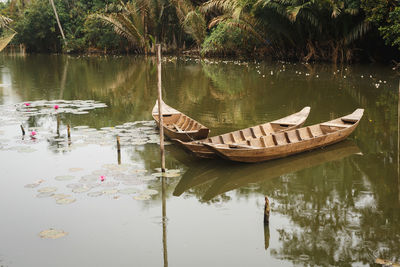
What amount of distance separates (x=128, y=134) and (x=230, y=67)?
49.0 feet

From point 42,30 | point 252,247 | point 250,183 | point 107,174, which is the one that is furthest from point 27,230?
point 42,30

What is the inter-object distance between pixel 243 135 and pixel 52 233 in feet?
13.3

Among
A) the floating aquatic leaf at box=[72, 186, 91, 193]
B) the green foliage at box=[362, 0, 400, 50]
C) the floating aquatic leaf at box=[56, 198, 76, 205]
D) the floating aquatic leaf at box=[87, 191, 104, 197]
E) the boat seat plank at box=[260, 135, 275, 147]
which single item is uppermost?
the green foliage at box=[362, 0, 400, 50]

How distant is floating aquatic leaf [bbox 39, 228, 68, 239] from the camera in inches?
202

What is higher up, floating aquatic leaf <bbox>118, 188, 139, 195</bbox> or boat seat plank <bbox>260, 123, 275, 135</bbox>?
boat seat plank <bbox>260, 123, 275, 135</bbox>

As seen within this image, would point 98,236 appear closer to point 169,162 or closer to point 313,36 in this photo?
point 169,162

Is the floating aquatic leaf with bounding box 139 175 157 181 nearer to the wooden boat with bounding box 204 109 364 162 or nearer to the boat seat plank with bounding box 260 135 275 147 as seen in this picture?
the wooden boat with bounding box 204 109 364 162

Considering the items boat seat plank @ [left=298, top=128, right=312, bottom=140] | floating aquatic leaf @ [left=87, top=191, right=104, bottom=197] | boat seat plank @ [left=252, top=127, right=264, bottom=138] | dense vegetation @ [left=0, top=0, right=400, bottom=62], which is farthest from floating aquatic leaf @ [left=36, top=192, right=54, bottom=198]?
dense vegetation @ [left=0, top=0, right=400, bottom=62]

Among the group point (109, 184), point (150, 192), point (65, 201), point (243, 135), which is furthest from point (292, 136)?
point (65, 201)

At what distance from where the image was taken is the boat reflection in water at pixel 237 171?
683 centimetres

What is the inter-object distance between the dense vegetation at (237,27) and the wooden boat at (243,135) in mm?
9244

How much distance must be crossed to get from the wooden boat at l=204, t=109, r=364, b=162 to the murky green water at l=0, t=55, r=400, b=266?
0.18m

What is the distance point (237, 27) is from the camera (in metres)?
25.7

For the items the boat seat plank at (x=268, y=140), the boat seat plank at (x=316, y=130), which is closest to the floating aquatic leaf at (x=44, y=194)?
the boat seat plank at (x=268, y=140)
